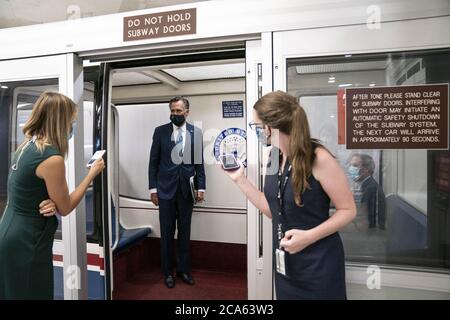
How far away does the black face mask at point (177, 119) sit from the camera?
10.3 feet

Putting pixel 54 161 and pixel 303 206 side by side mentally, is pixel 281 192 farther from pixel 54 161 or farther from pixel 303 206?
pixel 54 161

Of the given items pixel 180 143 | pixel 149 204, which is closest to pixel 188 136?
pixel 180 143

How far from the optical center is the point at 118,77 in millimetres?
3404

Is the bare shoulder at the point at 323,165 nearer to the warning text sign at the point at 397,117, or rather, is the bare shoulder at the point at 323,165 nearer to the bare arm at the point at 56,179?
the warning text sign at the point at 397,117

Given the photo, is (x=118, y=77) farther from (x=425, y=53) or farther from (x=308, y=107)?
(x=425, y=53)

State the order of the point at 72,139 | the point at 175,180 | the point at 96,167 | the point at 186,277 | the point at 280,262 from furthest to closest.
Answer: the point at 186,277 < the point at 175,180 < the point at 72,139 < the point at 96,167 < the point at 280,262

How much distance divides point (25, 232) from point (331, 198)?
1428 millimetres

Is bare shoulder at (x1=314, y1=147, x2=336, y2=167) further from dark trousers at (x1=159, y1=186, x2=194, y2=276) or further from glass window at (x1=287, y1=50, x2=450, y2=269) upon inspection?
dark trousers at (x1=159, y1=186, x2=194, y2=276)

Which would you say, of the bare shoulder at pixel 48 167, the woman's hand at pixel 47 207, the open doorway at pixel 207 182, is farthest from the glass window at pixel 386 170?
the open doorway at pixel 207 182

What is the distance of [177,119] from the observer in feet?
10.3

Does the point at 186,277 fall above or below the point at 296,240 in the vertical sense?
below

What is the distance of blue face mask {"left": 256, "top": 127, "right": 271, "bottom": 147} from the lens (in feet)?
4.64

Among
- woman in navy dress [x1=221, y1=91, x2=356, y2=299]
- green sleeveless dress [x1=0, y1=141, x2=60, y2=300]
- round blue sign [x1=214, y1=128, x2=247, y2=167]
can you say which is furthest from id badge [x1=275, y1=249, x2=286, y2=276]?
round blue sign [x1=214, y1=128, x2=247, y2=167]

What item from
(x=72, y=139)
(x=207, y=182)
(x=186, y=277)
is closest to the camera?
(x=72, y=139)
